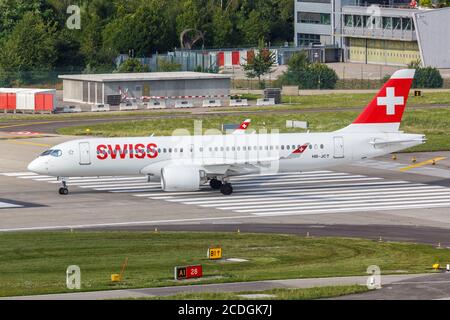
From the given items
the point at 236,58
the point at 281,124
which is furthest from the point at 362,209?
the point at 236,58

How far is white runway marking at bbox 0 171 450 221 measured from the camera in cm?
6819

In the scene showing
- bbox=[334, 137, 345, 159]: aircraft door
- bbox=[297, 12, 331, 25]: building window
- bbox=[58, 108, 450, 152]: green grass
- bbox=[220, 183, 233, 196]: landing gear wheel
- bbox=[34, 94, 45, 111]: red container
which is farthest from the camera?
bbox=[297, 12, 331, 25]: building window

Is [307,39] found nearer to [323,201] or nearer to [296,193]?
[296,193]

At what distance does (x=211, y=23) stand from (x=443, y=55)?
133 ft

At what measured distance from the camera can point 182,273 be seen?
148 feet

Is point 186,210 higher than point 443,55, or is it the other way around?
point 443,55

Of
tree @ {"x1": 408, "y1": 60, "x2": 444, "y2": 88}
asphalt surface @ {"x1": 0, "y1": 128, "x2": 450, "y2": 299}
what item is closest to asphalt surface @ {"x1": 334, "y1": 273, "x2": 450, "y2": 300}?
asphalt surface @ {"x1": 0, "y1": 128, "x2": 450, "y2": 299}

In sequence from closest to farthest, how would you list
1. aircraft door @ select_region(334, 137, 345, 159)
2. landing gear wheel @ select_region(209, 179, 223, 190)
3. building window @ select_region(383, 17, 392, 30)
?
aircraft door @ select_region(334, 137, 345, 159), landing gear wheel @ select_region(209, 179, 223, 190), building window @ select_region(383, 17, 392, 30)

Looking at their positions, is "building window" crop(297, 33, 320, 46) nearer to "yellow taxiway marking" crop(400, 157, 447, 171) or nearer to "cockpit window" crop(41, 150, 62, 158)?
"yellow taxiway marking" crop(400, 157, 447, 171)

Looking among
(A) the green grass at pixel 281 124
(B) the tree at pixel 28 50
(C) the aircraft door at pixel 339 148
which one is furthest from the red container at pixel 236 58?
(C) the aircraft door at pixel 339 148

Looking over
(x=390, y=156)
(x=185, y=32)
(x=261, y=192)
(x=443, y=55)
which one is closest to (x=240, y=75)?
(x=185, y=32)

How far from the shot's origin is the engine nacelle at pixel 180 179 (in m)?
70.1

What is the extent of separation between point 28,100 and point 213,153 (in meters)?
54.9

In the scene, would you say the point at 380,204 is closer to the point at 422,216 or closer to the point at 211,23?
the point at 422,216
